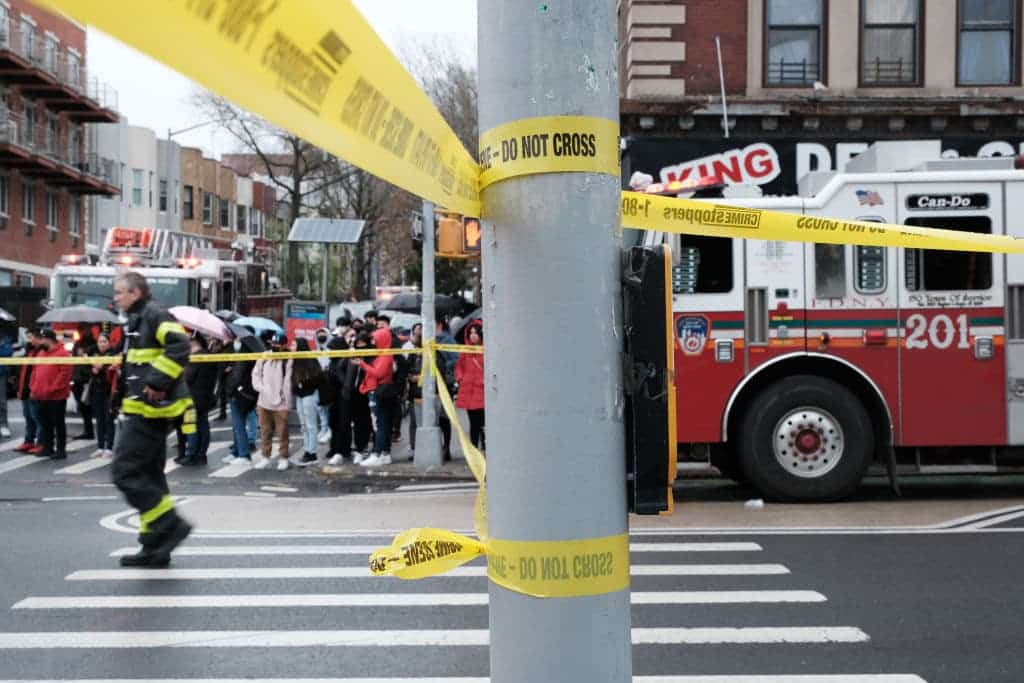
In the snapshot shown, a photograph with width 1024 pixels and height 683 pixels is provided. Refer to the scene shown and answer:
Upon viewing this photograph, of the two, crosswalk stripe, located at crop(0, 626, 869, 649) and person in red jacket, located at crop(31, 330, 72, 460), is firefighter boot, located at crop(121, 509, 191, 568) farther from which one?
person in red jacket, located at crop(31, 330, 72, 460)

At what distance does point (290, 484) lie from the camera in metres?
14.2

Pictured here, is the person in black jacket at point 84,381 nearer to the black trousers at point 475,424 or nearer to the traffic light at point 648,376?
the black trousers at point 475,424

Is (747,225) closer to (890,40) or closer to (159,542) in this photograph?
(159,542)

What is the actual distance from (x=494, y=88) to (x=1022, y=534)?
8525 millimetres

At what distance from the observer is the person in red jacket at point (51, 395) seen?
647 inches

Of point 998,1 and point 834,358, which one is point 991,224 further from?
point 998,1

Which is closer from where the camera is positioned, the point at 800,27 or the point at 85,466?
the point at 85,466

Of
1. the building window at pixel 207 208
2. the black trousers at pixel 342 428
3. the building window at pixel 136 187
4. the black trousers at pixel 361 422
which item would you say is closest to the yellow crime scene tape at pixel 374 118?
the black trousers at pixel 342 428

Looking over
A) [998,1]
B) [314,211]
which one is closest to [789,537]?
[998,1]

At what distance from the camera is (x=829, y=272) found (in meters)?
11.4

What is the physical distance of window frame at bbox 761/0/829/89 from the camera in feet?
63.8

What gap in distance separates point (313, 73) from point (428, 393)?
1280cm

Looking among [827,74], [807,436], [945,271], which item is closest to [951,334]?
[945,271]

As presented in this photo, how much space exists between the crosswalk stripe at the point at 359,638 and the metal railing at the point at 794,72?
559 inches
